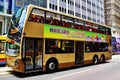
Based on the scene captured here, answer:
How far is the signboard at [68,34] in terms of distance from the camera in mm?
13869

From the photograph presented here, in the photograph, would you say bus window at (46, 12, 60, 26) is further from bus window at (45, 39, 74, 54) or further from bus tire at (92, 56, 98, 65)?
bus tire at (92, 56, 98, 65)

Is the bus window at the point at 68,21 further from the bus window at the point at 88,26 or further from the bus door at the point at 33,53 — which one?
the bus door at the point at 33,53

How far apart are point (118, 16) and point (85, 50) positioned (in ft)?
251

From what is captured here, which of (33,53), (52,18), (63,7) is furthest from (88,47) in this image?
(63,7)

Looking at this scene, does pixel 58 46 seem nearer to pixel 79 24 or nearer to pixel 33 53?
pixel 33 53

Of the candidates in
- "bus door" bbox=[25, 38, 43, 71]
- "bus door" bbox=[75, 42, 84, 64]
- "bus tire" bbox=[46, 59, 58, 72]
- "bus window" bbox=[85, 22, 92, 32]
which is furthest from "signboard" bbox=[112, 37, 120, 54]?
"bus door" bbox=[25, 38, 43, 71]

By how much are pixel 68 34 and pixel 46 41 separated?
258 centimetres

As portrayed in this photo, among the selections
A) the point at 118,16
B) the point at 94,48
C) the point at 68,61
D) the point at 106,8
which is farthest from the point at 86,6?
the point at 68,61

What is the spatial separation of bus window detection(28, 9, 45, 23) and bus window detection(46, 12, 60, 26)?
481mm

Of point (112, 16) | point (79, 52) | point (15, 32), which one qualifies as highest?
point (112, 16)

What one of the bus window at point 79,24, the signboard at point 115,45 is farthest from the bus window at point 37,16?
the signboard at point 115,45

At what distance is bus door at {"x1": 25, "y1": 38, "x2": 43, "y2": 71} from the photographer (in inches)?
478

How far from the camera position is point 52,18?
14.2 meters

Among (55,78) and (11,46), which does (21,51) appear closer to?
(11,46)
